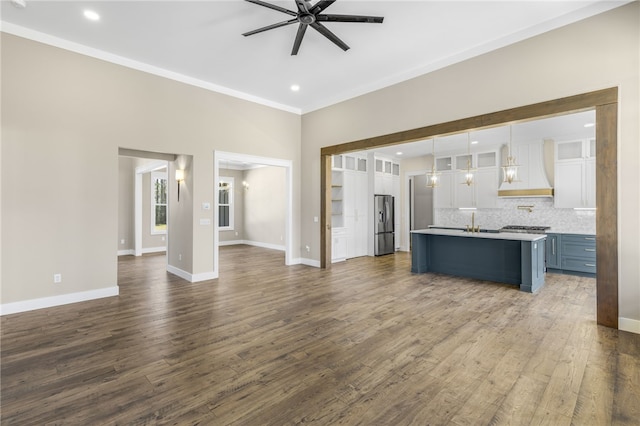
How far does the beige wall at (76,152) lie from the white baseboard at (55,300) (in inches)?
2.6

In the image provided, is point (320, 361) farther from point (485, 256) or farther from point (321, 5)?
point (485, 256)

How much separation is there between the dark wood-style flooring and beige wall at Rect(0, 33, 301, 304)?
26.3 inches

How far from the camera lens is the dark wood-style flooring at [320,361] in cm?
200

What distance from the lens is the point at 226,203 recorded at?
11.0 m

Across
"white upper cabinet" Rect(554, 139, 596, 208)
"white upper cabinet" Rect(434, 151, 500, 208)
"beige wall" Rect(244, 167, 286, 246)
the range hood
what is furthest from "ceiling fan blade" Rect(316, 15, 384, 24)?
"beige wall" Rect(244, 167, 286, 246)

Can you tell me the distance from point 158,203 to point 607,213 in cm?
1025

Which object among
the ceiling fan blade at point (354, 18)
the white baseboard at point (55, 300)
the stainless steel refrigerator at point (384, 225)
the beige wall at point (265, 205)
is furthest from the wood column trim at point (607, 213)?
the beige wall at point (265, 205)

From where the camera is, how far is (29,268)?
3.97 m

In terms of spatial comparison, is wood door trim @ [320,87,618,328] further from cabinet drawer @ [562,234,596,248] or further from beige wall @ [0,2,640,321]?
cabinet drawer @ [562,234,596,248]

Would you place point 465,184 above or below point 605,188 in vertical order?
above

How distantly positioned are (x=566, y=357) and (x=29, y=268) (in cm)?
626

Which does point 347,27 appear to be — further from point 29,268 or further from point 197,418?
point 29,268

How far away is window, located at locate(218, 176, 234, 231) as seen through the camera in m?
10.9

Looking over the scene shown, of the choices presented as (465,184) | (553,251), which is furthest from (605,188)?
(465,184)
